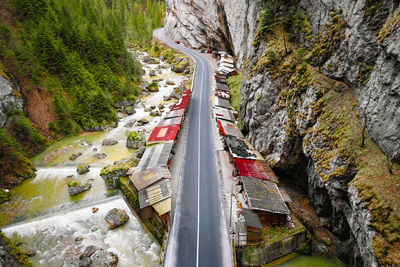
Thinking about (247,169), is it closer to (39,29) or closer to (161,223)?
(161,223)

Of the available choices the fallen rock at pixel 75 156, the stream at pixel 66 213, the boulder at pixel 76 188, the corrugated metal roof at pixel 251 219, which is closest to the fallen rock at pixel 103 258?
the stream at pixel 66 213

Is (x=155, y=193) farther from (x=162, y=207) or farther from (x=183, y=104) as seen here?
(x=183, y=104)

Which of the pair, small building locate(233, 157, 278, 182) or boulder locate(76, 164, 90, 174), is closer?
small building locate(233, 157, 278, 182)

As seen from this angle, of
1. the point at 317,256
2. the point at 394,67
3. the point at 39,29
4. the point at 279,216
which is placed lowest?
the point at 317,256

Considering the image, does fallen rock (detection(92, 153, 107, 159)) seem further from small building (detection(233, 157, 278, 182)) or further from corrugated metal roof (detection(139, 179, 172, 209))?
small building (detection(233, 157, 278, 182))

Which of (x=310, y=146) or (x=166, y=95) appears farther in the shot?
(x=166, y=95)

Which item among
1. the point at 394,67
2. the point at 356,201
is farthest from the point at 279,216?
the point at 394,67

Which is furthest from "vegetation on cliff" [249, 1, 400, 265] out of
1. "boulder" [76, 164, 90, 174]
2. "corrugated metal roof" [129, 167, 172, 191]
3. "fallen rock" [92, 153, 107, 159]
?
"boulder" [76, 164, 90, 174]
